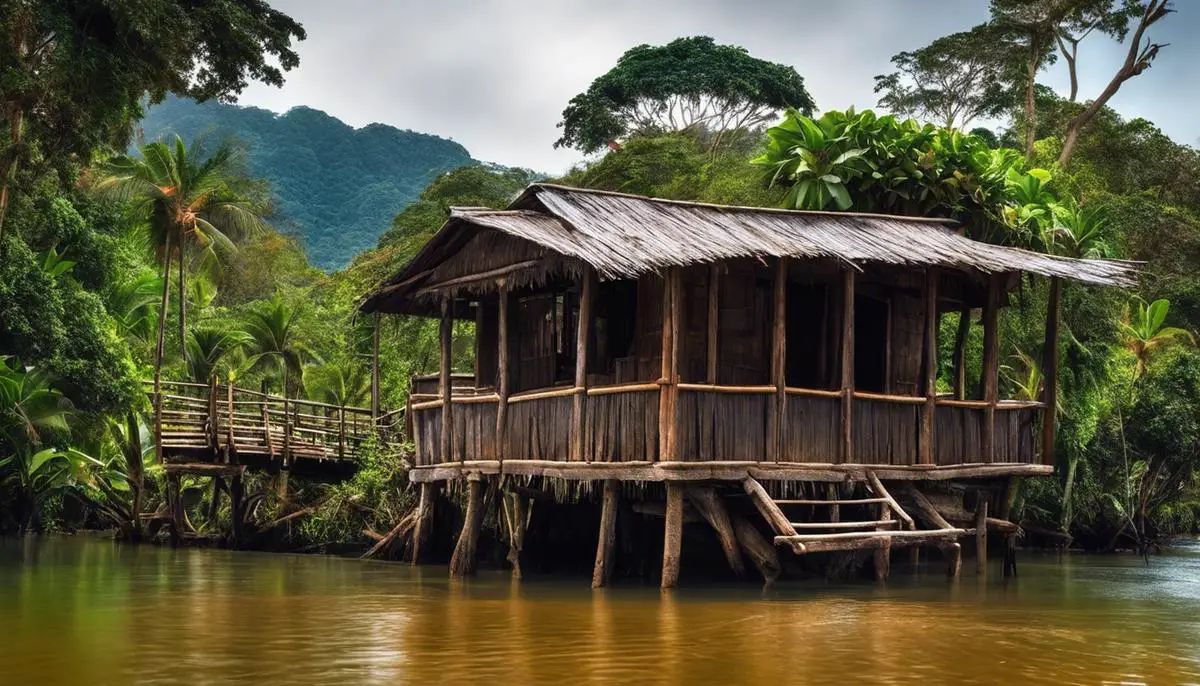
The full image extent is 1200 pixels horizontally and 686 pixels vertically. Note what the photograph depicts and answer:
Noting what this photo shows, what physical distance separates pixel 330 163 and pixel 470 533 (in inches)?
2909

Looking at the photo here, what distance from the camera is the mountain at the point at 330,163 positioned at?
265 ft

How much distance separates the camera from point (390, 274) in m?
30.7

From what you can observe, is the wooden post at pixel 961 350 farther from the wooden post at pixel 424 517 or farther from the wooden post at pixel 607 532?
the wooden post at pixel 424 517

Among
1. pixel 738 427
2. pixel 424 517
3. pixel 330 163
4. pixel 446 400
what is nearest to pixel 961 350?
pixel 738 427

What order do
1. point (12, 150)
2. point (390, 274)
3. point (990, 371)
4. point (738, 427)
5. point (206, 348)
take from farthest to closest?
point (206, 348), point (390, 274), point (990, 371), point (12, 150), point (738, 427)

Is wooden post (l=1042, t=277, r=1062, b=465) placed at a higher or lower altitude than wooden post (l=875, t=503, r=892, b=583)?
higher

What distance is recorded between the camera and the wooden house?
47.5 feet

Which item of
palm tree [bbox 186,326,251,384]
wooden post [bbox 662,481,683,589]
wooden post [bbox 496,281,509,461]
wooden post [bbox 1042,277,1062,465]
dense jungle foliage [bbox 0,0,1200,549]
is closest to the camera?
wooden post [bbox 662,481,683,589]

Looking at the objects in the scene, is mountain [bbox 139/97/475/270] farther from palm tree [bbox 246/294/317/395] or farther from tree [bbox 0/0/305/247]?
tree [bbox 0/0/305/247]

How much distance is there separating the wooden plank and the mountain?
6248cm

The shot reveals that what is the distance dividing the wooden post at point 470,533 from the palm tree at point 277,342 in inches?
765

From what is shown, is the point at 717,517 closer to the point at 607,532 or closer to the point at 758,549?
the point at 758,549

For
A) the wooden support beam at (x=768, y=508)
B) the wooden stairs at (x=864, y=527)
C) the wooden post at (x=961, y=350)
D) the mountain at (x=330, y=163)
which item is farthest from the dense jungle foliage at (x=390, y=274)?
the mountain at (x=330, y=163)

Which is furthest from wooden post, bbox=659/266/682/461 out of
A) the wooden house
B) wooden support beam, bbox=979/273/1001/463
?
wooden support beam, bbox=979/273/1001/463
